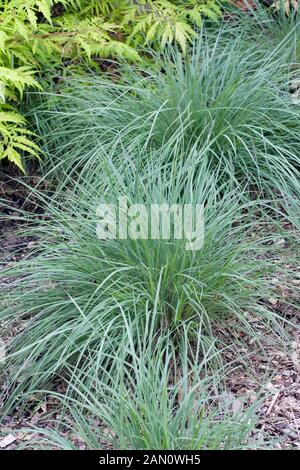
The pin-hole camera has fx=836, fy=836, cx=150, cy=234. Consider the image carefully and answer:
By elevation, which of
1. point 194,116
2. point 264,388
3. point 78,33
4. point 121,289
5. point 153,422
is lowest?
point 264,388

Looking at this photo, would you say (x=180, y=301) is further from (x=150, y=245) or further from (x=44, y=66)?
(x=44, y=66)

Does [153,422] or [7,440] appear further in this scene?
[7,440]

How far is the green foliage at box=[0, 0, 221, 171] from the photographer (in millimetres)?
5156

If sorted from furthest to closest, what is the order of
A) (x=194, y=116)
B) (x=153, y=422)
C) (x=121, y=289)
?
(x=194, y=116), (x=121, y=289), (x=153, y=422)

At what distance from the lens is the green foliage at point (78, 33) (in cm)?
516

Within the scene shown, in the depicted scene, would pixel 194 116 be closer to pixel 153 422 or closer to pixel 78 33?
pixel 78 33


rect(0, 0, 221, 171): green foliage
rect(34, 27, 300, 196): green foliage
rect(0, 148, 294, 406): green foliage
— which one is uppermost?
rect(0, 0, 221, 171): green foliage

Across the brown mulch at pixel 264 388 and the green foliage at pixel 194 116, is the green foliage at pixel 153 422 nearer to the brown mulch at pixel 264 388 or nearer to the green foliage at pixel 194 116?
the brown mulch at pixel 264 388

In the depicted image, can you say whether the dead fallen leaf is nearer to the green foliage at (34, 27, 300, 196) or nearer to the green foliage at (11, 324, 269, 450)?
the green foliage at (11, 324, 269, 450)

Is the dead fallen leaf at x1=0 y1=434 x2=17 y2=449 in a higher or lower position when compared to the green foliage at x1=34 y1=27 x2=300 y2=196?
lower

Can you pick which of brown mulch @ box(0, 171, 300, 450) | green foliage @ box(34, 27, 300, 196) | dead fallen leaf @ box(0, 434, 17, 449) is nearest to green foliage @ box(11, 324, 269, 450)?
brown mulch @ box(0, 171, 300, 450)

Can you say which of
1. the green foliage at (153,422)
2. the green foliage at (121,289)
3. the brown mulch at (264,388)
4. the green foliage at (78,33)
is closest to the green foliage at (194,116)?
the green foliage at (78,33)

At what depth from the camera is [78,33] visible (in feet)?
18.3

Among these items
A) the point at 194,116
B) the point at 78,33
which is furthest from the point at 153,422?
the point at 78,33
